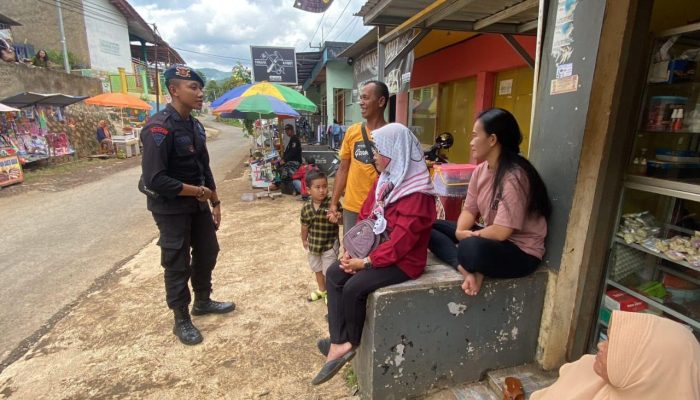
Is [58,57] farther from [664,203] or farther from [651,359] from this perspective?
[651,359]

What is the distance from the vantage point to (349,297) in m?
1.99

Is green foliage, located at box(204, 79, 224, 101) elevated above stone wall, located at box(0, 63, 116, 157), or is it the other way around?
green foliage, located at box(204, 79, 224, 101)

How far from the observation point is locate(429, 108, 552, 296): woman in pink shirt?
1.97m

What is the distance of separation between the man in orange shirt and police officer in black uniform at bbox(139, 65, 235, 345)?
107cm

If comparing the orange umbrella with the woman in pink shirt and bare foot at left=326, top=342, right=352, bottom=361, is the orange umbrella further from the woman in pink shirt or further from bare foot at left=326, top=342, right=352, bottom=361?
the woman in pink shirt

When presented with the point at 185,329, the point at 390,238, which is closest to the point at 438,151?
the point at 390,238

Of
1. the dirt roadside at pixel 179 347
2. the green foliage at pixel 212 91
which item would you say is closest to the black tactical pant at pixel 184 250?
the dirt roadside at pixel 179 347

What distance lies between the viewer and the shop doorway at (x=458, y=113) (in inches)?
260

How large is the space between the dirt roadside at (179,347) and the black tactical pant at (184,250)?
1.24 ft

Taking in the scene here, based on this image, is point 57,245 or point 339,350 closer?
point 339,350

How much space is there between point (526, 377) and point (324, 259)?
1644 millimetres

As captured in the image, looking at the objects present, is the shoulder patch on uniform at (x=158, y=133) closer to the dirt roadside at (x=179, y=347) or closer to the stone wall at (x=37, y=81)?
the dirt roadside at (x=179, y=347)

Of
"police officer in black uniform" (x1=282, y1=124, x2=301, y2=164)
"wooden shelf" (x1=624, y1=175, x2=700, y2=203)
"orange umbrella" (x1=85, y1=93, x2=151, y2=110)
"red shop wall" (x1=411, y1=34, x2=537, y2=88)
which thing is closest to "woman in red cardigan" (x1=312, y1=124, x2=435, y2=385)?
"wooden shelf" (x1=624, y1=175, x2=700, y2=203)

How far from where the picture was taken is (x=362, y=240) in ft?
6.98
